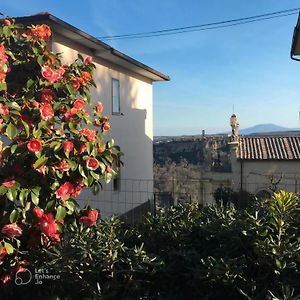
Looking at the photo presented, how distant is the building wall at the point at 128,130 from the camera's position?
12.7 metres

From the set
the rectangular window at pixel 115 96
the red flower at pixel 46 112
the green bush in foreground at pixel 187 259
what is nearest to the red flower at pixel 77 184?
the green bush in foreground at pixel 187 259

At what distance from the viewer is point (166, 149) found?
30.9m

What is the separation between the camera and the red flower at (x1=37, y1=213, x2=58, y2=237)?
3240 mm

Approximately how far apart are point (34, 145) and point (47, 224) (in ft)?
2.05

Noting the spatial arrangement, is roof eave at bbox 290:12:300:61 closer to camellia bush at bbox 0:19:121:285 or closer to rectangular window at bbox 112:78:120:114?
rectangular window at bbox 112:78:120:114

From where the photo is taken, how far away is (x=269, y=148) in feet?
90.6

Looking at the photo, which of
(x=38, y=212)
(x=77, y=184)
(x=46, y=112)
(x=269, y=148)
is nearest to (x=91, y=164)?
(x=77, y=184)

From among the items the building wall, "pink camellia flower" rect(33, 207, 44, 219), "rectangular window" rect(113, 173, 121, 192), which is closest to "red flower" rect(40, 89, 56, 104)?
"pink camellia flower" rect(33, 207, 44, 219)

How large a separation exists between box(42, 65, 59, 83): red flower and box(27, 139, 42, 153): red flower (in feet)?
3.26

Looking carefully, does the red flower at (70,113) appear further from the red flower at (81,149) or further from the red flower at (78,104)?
the red flower at (81,149)

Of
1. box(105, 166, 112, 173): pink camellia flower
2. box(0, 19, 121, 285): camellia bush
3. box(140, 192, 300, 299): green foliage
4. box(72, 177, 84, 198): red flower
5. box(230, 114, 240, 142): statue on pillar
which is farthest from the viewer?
box(230, 114, 240, 142): statue on pillar

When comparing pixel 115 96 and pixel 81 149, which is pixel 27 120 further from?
pixel 115 96

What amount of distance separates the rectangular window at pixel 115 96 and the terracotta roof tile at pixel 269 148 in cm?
1470

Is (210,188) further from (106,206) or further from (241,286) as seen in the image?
(241,286)
